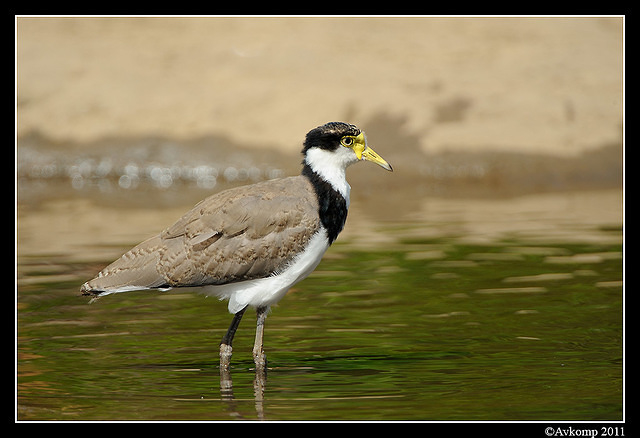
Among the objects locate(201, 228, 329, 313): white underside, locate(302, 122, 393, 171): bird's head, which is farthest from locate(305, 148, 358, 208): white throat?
locate(201, 228, 329, 313): white underside

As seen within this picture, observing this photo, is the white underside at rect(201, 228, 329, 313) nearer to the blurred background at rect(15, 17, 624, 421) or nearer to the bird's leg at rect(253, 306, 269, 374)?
the bird's leg at rect(253, 306, 269, 374)

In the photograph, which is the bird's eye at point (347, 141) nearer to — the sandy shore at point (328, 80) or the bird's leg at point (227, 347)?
the bird's leg at point (227, 347)

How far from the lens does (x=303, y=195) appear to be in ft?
31.0

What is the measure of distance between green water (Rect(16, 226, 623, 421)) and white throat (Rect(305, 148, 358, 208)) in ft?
5.14

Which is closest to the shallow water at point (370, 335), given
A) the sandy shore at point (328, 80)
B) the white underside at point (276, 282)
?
the white underside at point (276, 282)

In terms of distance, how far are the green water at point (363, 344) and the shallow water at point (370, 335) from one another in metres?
0.02

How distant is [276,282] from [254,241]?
0.41 metres

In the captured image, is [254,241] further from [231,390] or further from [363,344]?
[363,344]

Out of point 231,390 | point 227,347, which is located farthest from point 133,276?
point 231,390

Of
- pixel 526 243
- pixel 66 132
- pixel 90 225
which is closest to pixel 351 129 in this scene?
pixel 526 243

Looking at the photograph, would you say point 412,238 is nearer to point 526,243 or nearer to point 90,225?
point 526,243

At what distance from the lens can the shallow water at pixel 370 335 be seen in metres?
8.30

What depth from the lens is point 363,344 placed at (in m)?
10.2

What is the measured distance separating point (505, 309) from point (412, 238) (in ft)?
14.8
